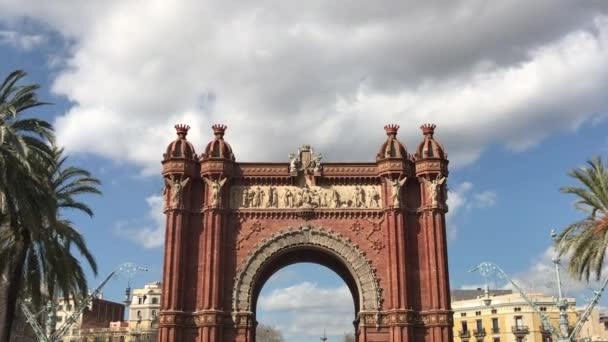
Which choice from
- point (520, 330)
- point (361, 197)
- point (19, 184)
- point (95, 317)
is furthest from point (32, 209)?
point (95, 317)

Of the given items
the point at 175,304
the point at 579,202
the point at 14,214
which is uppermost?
the point at 579,202

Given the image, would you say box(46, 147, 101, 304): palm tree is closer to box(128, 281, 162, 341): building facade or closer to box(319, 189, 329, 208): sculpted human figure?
box(319, 189, 329, 208): sculpted human figure

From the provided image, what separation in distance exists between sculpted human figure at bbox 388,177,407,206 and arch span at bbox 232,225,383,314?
3154mm

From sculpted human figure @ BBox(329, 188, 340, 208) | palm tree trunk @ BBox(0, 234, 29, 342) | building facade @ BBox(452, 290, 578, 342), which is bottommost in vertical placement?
palm tree trunk @ BBox(0, 234, 29, 342)

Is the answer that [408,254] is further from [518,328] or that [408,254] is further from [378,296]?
[518,328]

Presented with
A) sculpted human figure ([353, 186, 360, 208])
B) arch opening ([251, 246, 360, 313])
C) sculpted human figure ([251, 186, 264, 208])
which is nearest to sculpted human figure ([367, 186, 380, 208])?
sculpted human figure ([353, 186, 360, 208])

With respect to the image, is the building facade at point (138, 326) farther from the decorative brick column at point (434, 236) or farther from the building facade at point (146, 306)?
the decorative brick column at point (434, 236)

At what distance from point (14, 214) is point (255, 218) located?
1427 centimetres

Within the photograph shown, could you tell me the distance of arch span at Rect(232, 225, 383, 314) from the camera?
112ft

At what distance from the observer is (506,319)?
2911 inches

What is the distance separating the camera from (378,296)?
1345 inches

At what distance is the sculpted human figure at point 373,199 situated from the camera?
117 ft

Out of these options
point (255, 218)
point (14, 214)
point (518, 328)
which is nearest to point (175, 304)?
point (255, 218)

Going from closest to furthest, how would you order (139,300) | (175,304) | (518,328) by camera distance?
(175,304), (518,328), (139,300)
